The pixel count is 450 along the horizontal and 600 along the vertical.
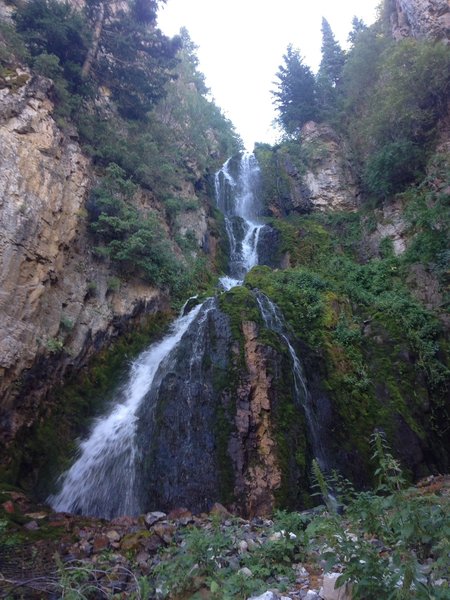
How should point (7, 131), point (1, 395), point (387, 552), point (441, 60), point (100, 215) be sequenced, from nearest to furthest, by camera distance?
point (387, 552), point (1, 395), point (7, 131), point (100, 215), point (441, 60)

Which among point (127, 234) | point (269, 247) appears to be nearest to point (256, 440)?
point (127, 234)

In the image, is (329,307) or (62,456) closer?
(62,456)

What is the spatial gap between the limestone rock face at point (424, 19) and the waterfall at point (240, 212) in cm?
1000

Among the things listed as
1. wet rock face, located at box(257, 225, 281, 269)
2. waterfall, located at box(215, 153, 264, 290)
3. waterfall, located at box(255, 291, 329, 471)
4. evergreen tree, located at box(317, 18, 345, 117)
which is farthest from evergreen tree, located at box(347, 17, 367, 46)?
waterfall, located at box(255, 291, 329, 471)

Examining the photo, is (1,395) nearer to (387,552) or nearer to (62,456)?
(62,456)

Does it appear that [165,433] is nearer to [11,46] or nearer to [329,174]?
[11,46]

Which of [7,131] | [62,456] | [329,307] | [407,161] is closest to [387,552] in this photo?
[62,456]

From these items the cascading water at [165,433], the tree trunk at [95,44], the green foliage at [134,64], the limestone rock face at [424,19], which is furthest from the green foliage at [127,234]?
the limestone rock face at [424,19]

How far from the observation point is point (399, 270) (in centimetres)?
1425

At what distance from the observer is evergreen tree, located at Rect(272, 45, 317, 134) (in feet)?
81.1

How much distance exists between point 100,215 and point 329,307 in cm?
735

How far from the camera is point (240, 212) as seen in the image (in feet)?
70.2

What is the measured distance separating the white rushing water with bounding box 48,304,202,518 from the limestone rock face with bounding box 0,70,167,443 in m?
1.48

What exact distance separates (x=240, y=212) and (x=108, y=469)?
52.7ft
